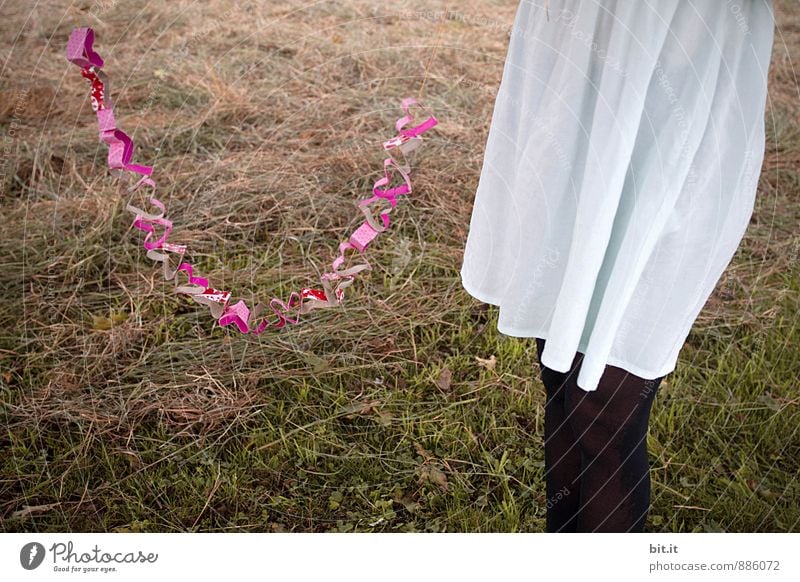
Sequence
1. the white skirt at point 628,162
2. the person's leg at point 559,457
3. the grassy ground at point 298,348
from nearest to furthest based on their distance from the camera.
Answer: the white skirt at point 628,162, the person's leg at point 559,457, the grassy ground at point 298,348

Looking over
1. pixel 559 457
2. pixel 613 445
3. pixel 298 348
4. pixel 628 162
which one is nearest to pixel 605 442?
pixel 613 445

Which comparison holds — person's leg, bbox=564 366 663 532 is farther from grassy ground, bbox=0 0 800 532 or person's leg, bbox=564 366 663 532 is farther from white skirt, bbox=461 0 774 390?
grassy ground, bbox=0 0 800 532

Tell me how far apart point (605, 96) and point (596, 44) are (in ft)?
0.26

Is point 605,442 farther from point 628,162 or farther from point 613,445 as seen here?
point 628,162

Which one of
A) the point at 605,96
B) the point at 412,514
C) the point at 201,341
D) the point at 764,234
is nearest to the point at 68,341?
the point at 201,341

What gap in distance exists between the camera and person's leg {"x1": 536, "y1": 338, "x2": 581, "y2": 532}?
3.96 feet

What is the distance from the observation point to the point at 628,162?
3.04 ft

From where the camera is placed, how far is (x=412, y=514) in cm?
167

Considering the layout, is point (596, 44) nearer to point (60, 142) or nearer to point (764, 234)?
point (764, 234)

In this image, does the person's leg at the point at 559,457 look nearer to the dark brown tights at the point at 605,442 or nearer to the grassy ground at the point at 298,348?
the dark brown tights at the point at 605,442

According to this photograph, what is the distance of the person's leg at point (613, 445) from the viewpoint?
1035 mm

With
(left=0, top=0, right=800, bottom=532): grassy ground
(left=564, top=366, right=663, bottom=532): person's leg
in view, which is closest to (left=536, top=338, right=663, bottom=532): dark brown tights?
(left=564, top=366, right=663, bottom=532): person's leg

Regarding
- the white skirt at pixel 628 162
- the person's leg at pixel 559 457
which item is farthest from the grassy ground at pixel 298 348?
the white skirt at pixel 628 162

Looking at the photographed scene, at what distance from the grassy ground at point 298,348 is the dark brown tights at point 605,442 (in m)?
0.48
